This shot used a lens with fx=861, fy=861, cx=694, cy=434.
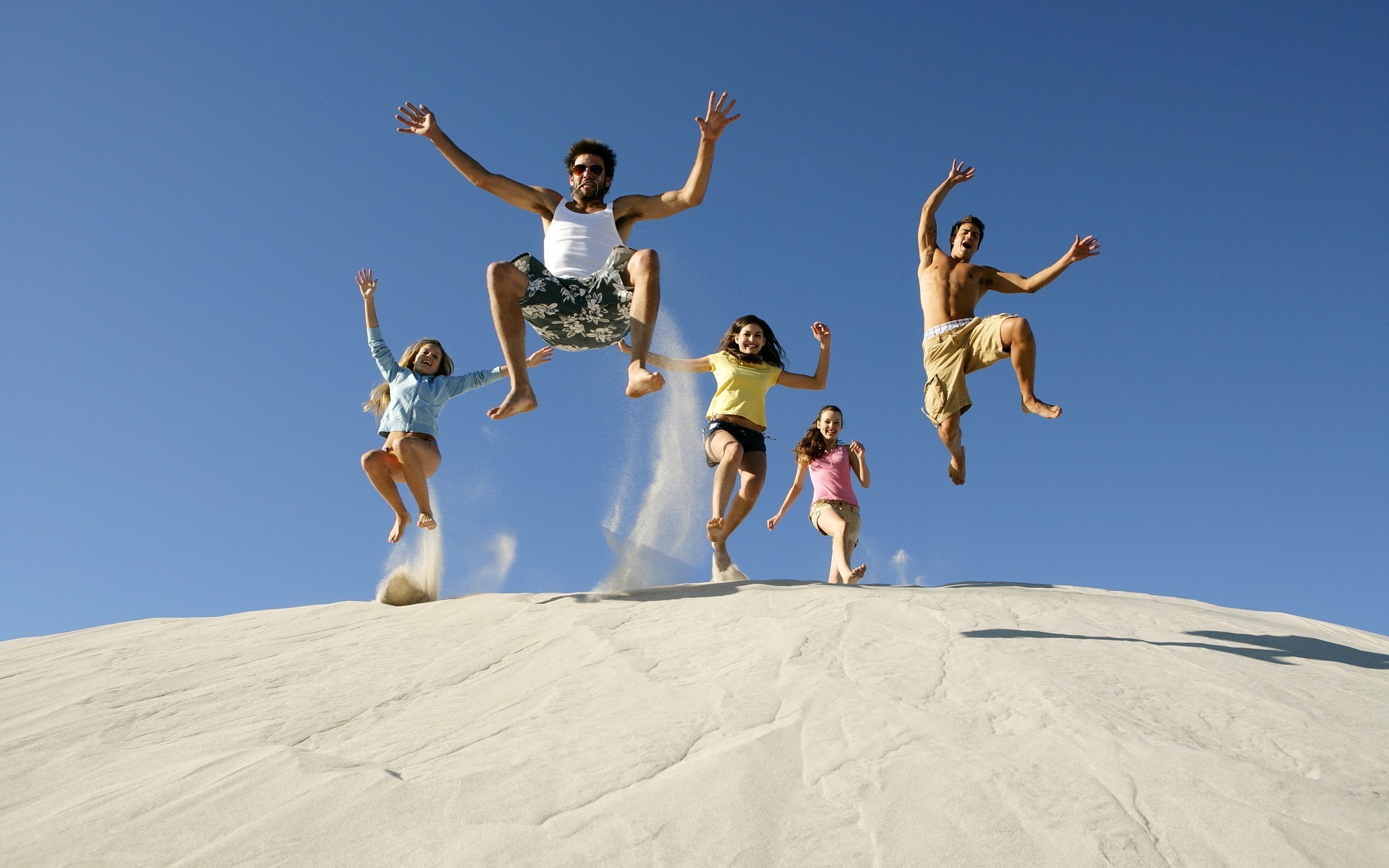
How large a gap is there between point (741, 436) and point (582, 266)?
180cm

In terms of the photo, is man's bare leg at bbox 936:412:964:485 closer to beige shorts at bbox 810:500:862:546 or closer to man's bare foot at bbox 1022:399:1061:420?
man's bare foot at bbox 1022:399:1061:420

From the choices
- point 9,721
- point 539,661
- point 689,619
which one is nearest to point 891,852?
point 539,661

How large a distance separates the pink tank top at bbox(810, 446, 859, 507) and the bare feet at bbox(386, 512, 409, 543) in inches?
126

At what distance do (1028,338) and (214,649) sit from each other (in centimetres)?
473

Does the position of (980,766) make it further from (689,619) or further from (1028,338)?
(1028,338)

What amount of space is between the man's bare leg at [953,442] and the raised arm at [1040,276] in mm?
1002

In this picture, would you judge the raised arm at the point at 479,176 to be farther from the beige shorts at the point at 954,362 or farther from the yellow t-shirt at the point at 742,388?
the beige shorts at the point at 954,362

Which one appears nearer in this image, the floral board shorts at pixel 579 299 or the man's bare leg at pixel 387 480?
the floral board shorts at pixel 579 299

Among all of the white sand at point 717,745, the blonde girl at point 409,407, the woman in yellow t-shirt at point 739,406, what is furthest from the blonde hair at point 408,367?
the white sand at point 717,745

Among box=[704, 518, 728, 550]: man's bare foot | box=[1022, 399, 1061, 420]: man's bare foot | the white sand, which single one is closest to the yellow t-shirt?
box=[704, 518, 728, 550]: man's bare foot

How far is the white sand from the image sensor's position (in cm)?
180

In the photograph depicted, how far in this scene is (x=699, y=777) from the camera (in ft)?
6.69

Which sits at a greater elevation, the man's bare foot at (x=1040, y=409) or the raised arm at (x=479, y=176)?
the raised arm at (x=479, y=176)

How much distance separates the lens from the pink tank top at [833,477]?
23.0ft
